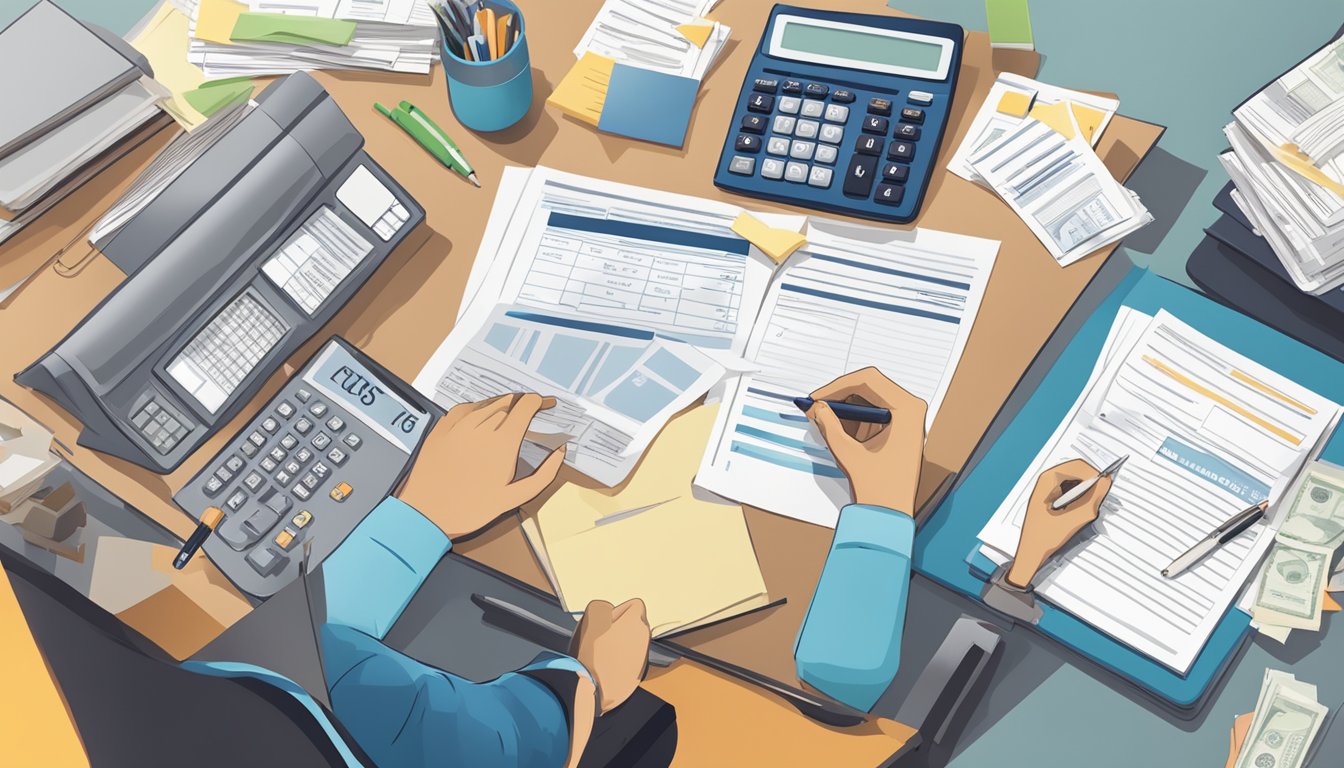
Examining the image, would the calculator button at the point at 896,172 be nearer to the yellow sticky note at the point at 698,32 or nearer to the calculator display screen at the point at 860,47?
the calculator display screen at the point at 860,47

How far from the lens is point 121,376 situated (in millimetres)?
1090

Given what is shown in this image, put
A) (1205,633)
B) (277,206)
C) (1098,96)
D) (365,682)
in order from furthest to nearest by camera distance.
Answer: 1. (1098,96)
2. (277,206)
3. (1205,633)
4. (365,682)

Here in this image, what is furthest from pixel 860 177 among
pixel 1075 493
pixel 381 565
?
pixel 381 565

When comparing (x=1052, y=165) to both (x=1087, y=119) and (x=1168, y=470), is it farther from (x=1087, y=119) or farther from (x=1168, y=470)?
(x=1168, y=470)

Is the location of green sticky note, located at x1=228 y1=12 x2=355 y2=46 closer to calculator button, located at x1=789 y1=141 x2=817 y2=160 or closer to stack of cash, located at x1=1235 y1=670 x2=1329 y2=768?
calculator button, located at x1=789 y1=141 x2=817 y2=160

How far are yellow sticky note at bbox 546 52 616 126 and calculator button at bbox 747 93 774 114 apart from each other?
0.20 metres

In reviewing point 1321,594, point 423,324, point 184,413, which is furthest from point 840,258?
point 184,413

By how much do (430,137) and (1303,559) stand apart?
1.14 metres

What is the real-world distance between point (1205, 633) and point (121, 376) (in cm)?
118

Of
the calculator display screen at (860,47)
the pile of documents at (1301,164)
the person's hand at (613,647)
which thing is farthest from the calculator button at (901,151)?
the person's hand at (613,647)

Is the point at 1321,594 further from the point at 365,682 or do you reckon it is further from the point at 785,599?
the point at 365,682

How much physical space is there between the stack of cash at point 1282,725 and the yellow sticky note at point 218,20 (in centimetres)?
152

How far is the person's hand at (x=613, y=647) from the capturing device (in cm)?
103

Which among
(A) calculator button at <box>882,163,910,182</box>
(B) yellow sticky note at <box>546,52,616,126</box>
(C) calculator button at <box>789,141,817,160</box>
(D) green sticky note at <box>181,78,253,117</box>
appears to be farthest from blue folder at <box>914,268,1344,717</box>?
(D) green sticky note at <box>181,78,253,117</box>
